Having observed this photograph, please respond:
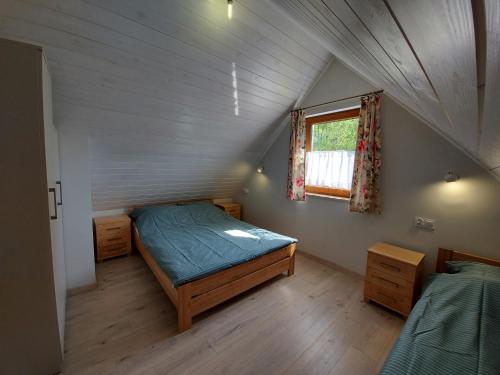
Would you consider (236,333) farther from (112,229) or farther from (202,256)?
(112,229)

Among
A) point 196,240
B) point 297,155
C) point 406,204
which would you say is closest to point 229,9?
point 297,155

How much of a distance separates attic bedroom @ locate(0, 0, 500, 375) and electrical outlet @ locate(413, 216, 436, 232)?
17mm

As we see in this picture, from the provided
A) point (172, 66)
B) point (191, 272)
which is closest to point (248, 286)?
point (191, 272)

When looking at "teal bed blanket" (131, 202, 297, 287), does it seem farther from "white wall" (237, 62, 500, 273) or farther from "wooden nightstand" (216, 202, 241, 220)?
"white wall" (237, 62, 500, 273)

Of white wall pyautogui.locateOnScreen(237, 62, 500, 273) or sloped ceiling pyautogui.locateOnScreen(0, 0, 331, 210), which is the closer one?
sloped ceiling pyautogui.locateOnScreen(0, 0, 331, 210)

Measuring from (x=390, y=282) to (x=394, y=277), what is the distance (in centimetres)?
6

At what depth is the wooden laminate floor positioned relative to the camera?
152cm

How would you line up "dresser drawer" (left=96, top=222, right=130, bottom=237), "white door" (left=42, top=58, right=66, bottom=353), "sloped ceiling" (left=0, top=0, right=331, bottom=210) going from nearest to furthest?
1. "white door" (left=42, top=58, right=66, bottom=353)
2. "sloped ceiling" (left=0, top=0, right=331, bottom=210)
3. "dresser drawer" (left=96, top=222, right=130, bottom=237)

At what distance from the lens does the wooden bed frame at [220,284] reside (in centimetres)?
177

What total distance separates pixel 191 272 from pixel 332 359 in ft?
3.97

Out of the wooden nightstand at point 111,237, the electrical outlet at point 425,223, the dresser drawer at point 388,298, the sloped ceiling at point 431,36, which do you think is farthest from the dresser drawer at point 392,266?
the wooden nightstand at point 111,237

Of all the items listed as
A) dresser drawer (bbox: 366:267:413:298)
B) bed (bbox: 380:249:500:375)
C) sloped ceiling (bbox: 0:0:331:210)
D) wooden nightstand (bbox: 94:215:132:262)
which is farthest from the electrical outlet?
wooden nightstand (bbox: 94:215:132:262)

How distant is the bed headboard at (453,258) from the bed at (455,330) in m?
0.11

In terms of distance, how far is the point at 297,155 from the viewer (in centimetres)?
308
